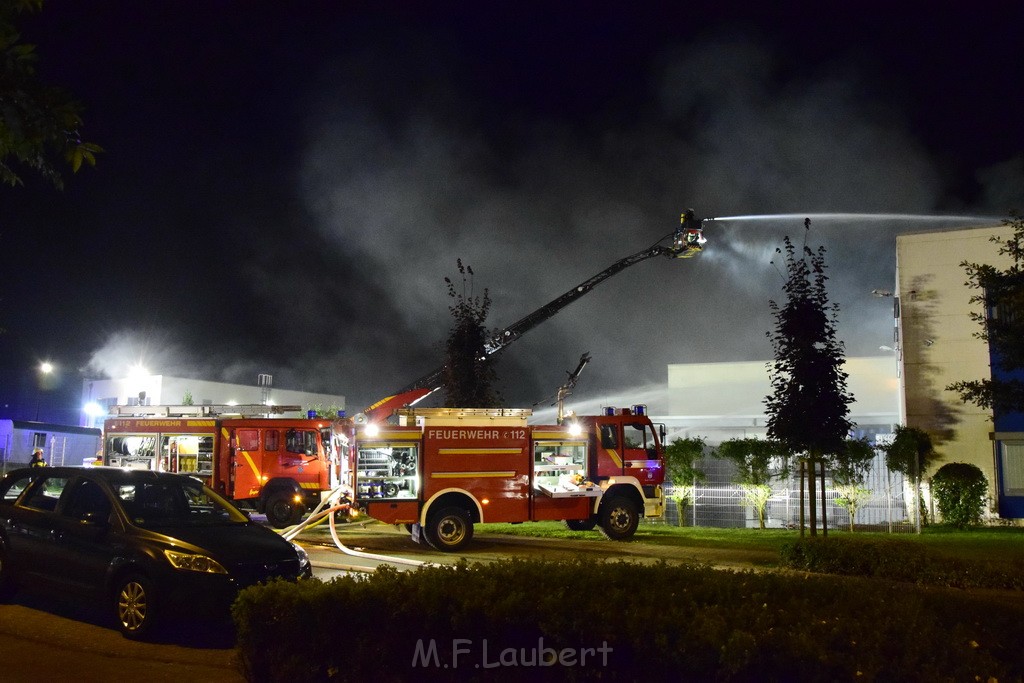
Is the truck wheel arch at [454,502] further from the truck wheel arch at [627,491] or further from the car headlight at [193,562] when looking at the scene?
the car headlight at [193,562]

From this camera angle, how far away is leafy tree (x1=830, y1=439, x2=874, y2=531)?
18234 mm

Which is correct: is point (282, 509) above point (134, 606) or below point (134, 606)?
above

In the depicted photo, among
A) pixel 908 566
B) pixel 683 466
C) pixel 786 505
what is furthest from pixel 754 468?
pixel 908 566

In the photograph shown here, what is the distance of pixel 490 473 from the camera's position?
14.4 meters

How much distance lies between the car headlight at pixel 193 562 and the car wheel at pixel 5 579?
2.50 m

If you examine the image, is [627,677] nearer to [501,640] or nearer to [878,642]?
[501,640]

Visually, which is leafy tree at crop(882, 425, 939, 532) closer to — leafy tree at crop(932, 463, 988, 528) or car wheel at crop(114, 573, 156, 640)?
leafy tree at crop(932, 463, 988, 528)

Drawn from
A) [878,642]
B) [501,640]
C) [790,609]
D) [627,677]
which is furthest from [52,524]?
[878,642]

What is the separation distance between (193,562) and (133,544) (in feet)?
2.19

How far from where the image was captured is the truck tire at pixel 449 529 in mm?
13938

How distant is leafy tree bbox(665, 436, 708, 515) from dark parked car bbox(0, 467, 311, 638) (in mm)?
12970

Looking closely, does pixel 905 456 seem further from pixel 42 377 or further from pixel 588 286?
pixel 42 377

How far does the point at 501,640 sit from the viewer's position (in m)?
4.54

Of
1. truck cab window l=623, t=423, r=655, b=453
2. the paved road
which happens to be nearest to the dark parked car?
the paved road
